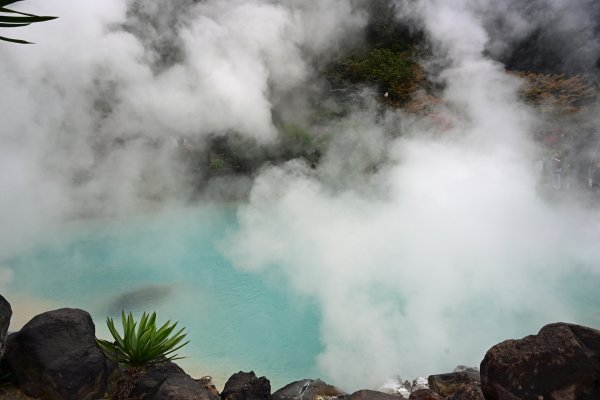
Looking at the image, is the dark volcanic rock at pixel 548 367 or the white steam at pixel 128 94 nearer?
the dark volcanic rock at pixel 548 367

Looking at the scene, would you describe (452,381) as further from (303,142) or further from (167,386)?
(303,142)

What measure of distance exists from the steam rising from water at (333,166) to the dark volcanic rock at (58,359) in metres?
2.42

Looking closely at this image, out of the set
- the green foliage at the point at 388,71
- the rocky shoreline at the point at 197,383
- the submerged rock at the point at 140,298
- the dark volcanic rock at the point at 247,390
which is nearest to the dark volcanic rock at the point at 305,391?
the rocky shoreline at the point at 197,383

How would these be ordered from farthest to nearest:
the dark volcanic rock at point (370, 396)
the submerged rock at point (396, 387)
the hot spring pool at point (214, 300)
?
the hot spring pool at point (214, 300) → the submerged rock at point (396, 387) → the dark volcanic rock at point (370, 396)

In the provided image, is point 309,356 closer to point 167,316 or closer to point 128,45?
point 167,316

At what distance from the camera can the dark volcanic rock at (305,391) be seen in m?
3.47

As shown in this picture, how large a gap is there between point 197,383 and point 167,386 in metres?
0.29

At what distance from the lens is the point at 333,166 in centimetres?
1184

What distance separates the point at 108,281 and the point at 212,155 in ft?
21.6

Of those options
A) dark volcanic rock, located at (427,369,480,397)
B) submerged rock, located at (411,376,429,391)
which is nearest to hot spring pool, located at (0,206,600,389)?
submerged rock, located at (411,376,429,391)

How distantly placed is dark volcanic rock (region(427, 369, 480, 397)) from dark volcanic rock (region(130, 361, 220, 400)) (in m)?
→ 1.98

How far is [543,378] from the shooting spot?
84.2 inches

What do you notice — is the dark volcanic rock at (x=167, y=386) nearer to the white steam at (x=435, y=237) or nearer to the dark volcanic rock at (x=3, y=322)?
the dark volcanic rock at (x=3, y=322)

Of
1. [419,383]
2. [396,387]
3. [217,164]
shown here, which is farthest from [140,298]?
[217,164]
